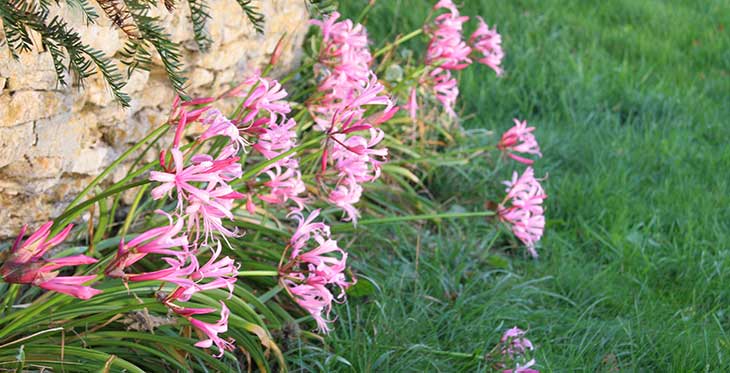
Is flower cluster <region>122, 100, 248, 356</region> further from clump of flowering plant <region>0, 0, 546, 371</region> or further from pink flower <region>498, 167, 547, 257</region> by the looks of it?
pink flower <region>498, 167, 547, 257</region>

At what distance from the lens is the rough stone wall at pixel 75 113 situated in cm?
226

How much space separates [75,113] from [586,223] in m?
2.01

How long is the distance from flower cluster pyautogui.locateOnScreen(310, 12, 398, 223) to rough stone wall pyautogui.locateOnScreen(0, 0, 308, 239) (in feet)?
1.22

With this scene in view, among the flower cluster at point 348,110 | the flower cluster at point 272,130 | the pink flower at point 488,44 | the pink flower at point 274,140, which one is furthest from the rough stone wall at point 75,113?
the pink flower at point 488,44

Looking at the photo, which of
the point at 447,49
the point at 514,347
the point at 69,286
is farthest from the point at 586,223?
the point at 69,286

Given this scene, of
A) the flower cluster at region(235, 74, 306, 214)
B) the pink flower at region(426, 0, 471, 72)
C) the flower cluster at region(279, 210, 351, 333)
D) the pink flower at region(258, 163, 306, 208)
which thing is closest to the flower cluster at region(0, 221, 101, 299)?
the flower cluster at region(235, 74, 306, 214)

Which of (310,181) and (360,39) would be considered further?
(310,181)

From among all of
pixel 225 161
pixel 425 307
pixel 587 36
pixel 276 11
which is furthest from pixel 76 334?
pixel 587 36

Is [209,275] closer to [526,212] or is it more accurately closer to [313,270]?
[313,270]

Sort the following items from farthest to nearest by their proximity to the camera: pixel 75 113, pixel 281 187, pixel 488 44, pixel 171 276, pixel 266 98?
pixel 488 44 < pixel 75 113 < pixel 281 187 < pixel 266 98 < pixel 171 276

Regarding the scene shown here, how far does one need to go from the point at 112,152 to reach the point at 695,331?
1.87 meters

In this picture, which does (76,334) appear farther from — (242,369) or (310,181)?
(310,181)

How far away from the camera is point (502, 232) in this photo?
3.53m

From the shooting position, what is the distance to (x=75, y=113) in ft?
8.26
